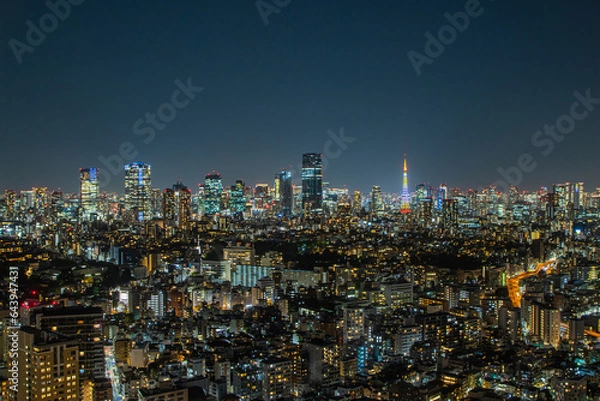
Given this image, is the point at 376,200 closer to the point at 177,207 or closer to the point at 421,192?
the point at 421,192

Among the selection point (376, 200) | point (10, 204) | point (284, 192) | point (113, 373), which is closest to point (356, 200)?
point (376, 200)

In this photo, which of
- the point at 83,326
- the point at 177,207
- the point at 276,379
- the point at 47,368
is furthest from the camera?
the point at 177,207

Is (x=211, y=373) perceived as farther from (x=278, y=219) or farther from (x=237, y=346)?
(x=278, y=219)

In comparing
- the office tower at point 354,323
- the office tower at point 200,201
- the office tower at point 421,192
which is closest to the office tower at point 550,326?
the office tower at point 354,323

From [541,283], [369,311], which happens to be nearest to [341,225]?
[541,283]

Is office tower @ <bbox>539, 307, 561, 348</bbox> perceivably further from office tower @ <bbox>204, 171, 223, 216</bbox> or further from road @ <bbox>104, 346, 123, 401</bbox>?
office tower @ <bbox>204, 171, 223, 216</bbox>

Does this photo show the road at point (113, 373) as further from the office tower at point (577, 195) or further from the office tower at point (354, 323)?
the office tower at point (577, 195)
